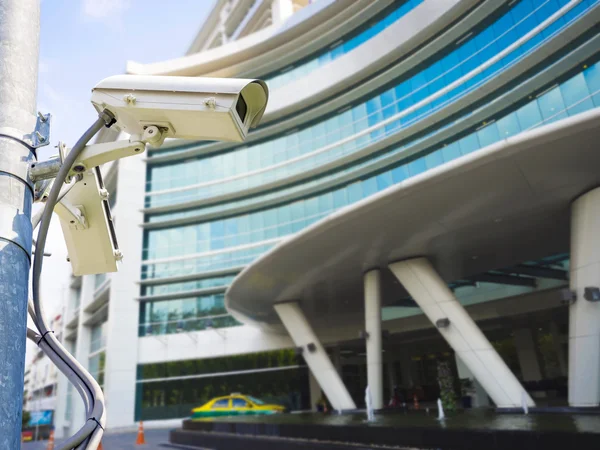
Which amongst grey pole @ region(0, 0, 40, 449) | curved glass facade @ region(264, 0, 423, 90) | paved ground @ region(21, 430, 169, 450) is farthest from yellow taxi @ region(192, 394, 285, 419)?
curved glass facade @ region(264, 0, 423, 90)

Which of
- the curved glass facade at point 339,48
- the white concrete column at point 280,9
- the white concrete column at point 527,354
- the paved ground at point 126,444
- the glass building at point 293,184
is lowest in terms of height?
the paved ground at point 126,444

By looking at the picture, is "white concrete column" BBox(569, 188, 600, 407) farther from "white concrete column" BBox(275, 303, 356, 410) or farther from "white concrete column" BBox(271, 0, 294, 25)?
"white concrete column" BBox(271, 0, 294, 25)

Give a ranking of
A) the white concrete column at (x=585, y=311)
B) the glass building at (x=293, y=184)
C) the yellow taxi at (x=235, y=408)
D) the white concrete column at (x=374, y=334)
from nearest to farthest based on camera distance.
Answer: the white concrete column at (x=585, y=311), the white concrete column at (x=374, y=334), the yellow taxi at (x=235, y=408), the glass building at (x=293, y=184)

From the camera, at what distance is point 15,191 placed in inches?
84.9

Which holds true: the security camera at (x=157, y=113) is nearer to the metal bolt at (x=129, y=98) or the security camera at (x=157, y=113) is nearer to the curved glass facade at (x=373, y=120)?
the metal bolt at (x=129, y=98)

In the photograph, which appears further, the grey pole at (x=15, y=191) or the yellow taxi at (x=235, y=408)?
the yellow taxi at (x=235, y=408)

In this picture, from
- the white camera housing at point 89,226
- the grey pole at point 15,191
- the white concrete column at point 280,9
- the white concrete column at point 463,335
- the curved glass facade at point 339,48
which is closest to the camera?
the grey pole at point 15,191

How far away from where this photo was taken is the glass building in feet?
90.3

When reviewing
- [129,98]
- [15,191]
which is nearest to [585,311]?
[129,98]

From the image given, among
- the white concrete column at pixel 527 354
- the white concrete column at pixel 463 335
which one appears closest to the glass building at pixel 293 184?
the white concrete column at pixel 527 354

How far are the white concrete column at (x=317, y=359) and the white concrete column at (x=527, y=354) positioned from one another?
1325 cm

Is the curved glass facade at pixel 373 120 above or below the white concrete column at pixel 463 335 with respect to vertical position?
above

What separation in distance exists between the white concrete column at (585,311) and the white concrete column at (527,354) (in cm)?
1891

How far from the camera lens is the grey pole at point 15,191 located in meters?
1.90
